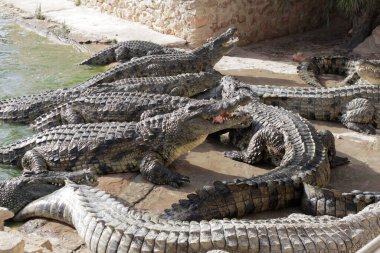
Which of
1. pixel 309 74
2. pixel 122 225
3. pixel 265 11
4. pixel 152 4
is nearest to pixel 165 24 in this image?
pixel 152 4

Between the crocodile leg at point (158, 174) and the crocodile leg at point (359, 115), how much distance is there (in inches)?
96.8

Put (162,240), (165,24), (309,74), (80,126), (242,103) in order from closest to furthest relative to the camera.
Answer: (162,240)
(242,103)
(80,126)
(309,74)
(165,24)

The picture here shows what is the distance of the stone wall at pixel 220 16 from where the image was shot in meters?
10.7

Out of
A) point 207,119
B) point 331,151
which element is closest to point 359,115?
point 331,151

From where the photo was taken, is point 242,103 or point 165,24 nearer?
point 242,103

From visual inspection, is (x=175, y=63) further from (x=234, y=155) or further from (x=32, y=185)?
(x=32, y=185)

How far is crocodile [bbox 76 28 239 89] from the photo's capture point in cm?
876

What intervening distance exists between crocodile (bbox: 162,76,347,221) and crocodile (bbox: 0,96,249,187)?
442 mm

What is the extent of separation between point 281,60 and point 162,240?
706 cm

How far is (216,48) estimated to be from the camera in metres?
9.73

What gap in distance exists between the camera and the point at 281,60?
10.3 meters

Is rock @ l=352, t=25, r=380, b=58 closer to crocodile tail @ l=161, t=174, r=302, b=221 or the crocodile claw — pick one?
the crocodile claw

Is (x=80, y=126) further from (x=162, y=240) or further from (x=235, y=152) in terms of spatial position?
(x=162, y=240)

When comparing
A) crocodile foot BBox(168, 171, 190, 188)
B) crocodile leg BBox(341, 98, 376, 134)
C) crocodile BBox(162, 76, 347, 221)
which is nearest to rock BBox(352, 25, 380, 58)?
crocodile leg BBox(341, 98, 376, 134)
